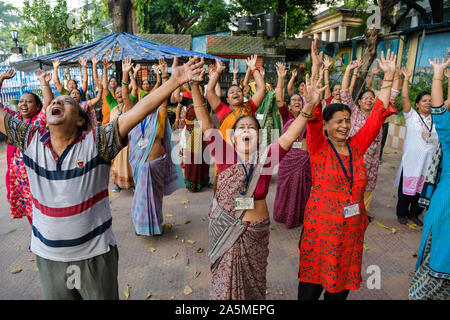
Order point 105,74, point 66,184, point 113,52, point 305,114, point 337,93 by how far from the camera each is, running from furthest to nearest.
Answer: point 113,52 < point 105,74 < point 337,93 < point 305,114 < point 66,184

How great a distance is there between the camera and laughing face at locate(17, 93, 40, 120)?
3.27m

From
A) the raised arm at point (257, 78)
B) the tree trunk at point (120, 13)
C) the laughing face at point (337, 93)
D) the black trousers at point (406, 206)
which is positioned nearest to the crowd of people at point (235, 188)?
the laughing face at point (337, 93)

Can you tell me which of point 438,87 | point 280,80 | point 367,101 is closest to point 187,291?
point 280,80

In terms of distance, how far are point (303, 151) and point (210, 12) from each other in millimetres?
19384

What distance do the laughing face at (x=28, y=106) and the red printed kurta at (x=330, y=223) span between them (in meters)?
2.76

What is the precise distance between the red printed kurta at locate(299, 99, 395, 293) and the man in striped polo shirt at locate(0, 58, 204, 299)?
3.61 feet

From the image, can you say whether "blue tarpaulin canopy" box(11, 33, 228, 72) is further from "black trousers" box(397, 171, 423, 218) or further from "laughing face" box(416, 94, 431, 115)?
"black trousers" box(397, 171, 423, 218)

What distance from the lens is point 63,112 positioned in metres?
1.82

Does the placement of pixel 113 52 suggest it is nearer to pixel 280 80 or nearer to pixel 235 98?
pixel 235 98

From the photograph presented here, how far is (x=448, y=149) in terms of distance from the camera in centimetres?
244

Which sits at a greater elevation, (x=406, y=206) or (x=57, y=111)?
(x=57, y=111)

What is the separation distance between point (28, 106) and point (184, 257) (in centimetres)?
226

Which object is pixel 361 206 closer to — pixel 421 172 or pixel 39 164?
pixel 39 164
